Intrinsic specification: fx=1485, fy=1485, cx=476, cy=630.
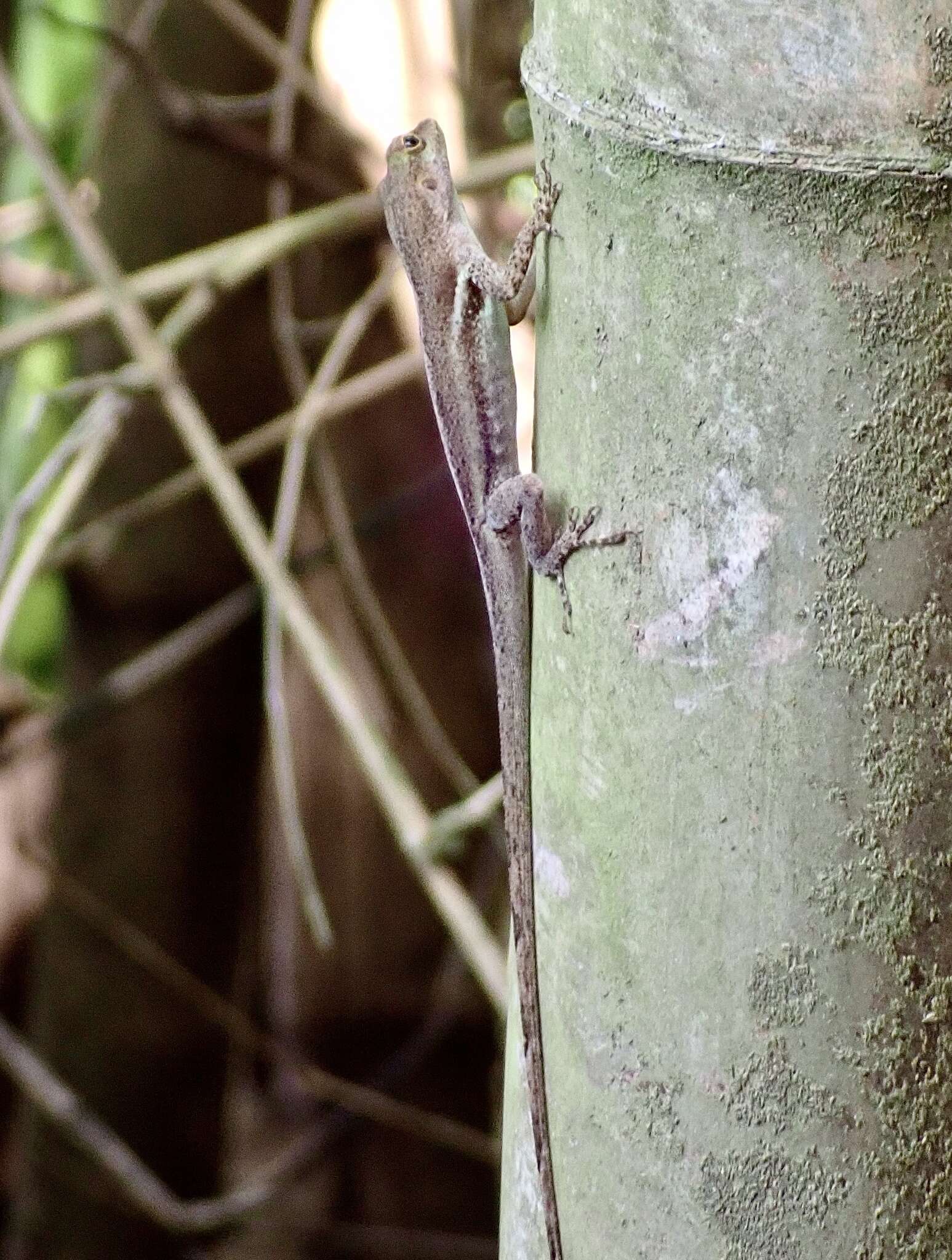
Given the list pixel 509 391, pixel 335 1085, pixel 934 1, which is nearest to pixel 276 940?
pixel 335 1085

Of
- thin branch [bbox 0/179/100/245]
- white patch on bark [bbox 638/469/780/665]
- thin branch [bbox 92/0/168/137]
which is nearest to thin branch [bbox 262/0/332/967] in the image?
thin branch [bbox 92/0/168/137]

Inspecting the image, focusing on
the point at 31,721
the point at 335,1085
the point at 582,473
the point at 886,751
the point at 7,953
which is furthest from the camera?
the point at 7,953

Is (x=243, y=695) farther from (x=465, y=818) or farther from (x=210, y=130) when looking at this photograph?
(x=465, y=818)

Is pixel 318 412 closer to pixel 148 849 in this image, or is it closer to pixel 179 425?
pixel 179 425

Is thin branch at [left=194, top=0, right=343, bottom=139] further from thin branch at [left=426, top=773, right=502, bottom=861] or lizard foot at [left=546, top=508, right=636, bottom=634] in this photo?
lizard foot at [left=546, top=508, right=636, bottom=634]

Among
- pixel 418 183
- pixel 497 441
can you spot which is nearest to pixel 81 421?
pixel 418 183

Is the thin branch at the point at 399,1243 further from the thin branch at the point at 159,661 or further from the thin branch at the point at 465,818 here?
the thin branch at the point at 465,818
